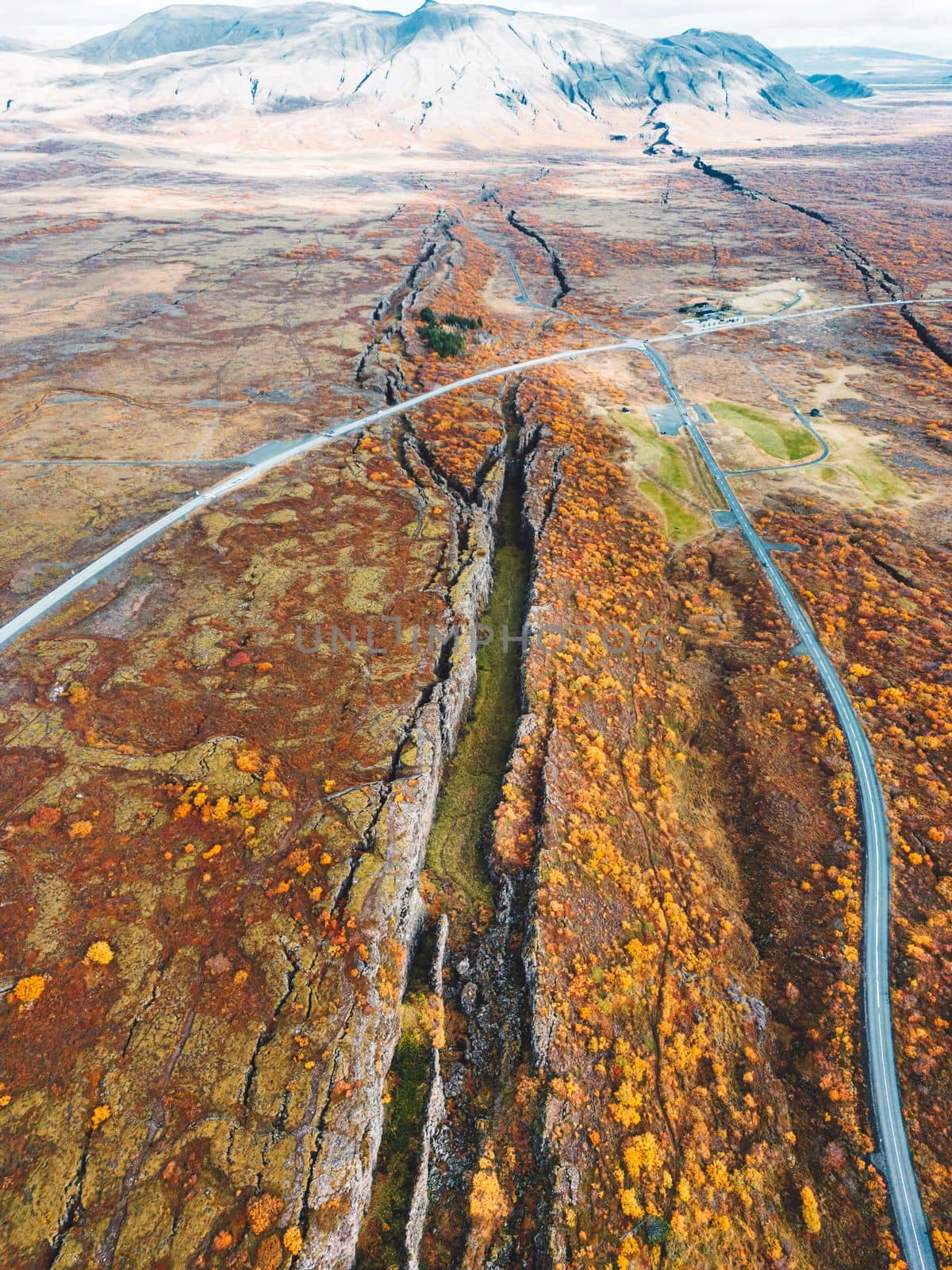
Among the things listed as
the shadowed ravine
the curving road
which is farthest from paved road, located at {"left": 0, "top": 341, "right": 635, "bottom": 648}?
the shadowed ravine

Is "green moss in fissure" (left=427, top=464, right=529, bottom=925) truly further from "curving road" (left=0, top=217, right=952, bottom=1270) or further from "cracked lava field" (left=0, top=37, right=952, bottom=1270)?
"curving road" (left=0, top=217, right=952, bottom=1270)

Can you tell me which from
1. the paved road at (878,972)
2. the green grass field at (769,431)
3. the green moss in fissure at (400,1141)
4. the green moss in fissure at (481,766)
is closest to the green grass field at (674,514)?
the paved road at (878,972)

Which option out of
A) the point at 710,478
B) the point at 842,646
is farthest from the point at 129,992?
the point at 710,478

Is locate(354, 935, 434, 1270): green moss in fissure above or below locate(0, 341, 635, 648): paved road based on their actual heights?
below

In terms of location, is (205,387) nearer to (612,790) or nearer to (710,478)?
(710,478)

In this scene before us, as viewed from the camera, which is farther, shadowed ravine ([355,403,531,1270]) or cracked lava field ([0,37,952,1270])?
shadowed ravine ([355,403,531,1270])

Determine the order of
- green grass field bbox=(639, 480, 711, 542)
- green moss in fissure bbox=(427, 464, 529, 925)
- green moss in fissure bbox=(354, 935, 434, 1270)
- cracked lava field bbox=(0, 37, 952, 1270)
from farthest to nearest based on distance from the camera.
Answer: green grass field bbox=(639, 480, 711, 542)
green moss in fissure bbox=(427, 464, 529, 925)
cracked lava field bbox=(0, 37, 952, 1270)
green moss in fissure bbox=(354, 935, 434, 1270)

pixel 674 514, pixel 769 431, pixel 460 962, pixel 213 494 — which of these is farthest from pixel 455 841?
pixel 769 431
